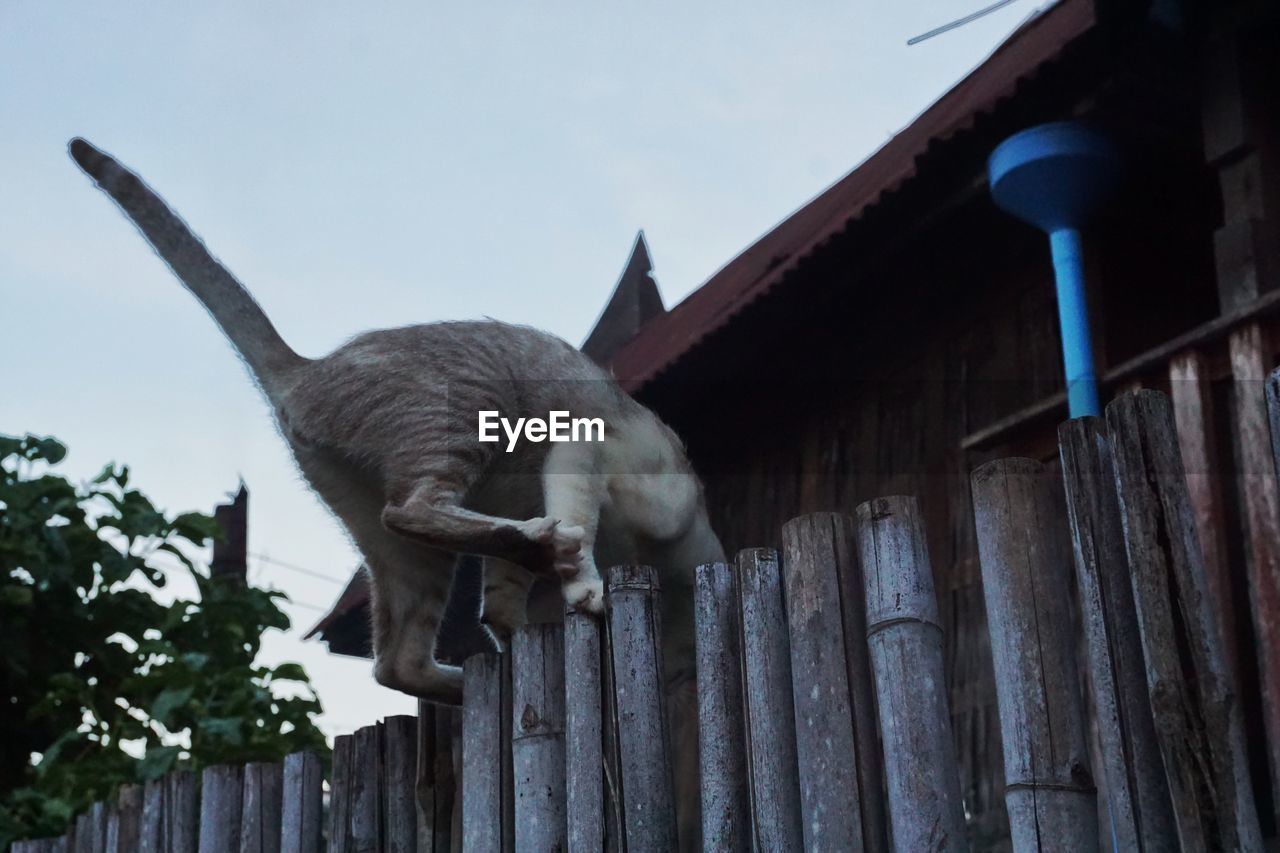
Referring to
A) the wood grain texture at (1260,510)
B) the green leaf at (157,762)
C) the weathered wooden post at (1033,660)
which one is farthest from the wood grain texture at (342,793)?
the wood grain texture at (1260,510)

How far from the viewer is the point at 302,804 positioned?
13.4 ft

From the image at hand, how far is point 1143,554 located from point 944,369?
4.08 metres

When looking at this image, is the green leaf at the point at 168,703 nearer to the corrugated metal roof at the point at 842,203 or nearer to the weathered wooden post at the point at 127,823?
the weathered wooden post at the point at 127,823

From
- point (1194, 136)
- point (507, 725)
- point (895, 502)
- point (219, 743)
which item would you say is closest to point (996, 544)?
point (895, 502)

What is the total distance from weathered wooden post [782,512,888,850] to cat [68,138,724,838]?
0.98 meters

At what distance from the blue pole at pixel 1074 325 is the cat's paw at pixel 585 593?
6.64 feet

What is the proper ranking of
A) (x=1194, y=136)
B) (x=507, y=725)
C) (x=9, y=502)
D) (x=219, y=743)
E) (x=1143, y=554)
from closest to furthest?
(x=1143, y=554) < (x=507, y=725) < (x=1194, y=136) < (x=219, y=743) < (x=9, y=502)

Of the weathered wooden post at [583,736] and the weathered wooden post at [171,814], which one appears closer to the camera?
the weathered wooden post at [583,736]

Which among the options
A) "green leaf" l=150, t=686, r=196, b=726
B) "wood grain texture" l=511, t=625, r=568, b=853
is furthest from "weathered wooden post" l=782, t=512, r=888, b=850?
"green leaf" l=150, t=686, r=196, b=726

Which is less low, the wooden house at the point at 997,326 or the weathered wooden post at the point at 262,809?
the wooden house at the point at 997,326

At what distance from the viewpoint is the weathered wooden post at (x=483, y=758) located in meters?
3.48

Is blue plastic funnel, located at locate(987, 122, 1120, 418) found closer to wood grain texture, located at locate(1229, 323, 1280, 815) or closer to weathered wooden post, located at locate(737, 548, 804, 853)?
wood grain texture, located at locate(1229, 323, 1280, 815)

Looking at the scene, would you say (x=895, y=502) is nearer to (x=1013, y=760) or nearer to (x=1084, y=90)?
(x=1013, y=760)

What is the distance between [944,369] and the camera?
21.4 feet
